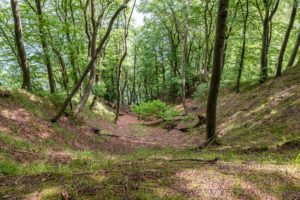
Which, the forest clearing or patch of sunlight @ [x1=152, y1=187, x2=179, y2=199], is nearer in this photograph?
patch of sunlight @ [x1=152, y1=187, x2=179, y2=199]

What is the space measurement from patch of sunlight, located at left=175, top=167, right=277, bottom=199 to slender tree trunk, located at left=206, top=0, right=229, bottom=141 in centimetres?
422

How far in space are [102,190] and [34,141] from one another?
567cm

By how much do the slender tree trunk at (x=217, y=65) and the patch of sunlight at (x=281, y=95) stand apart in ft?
13.3

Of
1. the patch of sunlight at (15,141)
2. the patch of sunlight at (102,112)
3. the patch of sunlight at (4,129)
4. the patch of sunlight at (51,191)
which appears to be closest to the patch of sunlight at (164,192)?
the patch of sunlight at (51,191)

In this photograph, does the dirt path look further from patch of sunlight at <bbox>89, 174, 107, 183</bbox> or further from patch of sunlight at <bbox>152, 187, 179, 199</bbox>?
patch of sunlight at <bbox>152, 187, 179, 199</bbox>

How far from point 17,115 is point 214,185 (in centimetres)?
830

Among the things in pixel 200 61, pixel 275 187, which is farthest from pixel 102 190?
pixel 200 61

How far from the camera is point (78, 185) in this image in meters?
2.99

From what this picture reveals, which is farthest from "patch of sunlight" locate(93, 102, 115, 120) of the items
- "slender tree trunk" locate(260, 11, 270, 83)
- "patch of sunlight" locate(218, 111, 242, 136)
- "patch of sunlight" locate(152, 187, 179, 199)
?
"patch of sunlight" locate(152, 187, 179, 199)

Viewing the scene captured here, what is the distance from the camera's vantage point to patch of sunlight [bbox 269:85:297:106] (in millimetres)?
10204

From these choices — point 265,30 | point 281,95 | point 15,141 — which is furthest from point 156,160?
point 265,30

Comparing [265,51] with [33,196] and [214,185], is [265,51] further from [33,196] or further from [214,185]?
[33,196]

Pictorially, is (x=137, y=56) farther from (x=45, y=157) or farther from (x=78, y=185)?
(x=78, y=185)

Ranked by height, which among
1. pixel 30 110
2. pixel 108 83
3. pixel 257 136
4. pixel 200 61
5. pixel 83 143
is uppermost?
pixel 200 61
